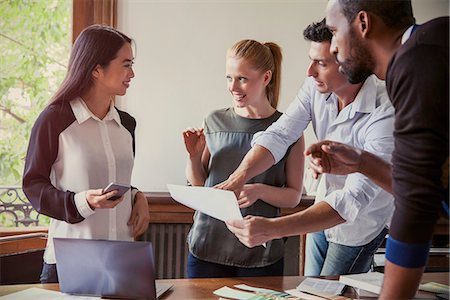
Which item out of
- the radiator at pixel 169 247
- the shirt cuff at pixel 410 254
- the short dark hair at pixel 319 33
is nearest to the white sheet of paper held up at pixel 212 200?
the shirt cuff at pixel 410 254

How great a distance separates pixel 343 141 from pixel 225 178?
429 mm

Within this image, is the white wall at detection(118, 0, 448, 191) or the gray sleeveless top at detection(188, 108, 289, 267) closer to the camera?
the gray sleeveless top at detection(188, 108, 289, 267)

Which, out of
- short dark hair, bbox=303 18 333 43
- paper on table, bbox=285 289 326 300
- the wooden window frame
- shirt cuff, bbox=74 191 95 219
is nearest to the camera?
paper on table, bbox=285 289 326 300

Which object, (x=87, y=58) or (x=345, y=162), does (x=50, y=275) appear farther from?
(x=345, y=162)

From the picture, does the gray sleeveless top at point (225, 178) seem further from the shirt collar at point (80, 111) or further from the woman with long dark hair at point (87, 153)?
the shirt collar at point (80, 111)

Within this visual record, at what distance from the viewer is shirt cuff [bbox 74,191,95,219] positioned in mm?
1864

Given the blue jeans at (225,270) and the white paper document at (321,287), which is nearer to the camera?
the white paper document at (321,287)

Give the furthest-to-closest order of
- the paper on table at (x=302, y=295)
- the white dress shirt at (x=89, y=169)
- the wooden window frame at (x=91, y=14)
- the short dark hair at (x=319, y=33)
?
the wooden window frame at (x=91, y=14) → the short dark hair at (x=319, y=33) → the white dress shirt at (x=89, y=169) → the paper on table at (x=302, y=295)

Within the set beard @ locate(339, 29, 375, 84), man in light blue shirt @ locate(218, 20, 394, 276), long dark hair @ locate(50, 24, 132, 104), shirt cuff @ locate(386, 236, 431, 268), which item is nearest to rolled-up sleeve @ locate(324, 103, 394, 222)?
man in light blue shirt @ locate(218, 20, 394, 276)

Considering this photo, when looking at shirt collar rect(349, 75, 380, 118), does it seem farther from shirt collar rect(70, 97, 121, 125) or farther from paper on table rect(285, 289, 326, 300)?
shirt collar rect(70, 97, 121, 125)

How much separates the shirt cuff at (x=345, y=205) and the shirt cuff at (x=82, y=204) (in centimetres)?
Result: 72

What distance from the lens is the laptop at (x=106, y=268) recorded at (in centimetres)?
164

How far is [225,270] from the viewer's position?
2158 millimetres

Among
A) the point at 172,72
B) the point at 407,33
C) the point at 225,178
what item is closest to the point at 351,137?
the point at 225,178
